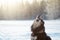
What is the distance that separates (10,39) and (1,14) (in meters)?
0.28

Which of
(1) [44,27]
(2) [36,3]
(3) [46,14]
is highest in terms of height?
(2) [36,3]

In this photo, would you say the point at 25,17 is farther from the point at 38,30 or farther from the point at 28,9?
the point at 38,30

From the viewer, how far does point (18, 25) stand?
1.25 meters

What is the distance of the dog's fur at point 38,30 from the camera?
1220 millimetres


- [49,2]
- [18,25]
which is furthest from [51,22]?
[18,25]

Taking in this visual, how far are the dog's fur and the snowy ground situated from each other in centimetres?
4

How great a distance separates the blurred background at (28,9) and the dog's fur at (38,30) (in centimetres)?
6

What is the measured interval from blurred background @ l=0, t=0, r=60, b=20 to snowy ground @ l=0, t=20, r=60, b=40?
0.05 metres

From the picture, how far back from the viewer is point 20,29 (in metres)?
1.24

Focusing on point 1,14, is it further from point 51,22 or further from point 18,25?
point 51,22

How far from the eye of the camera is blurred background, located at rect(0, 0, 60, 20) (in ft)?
4.07

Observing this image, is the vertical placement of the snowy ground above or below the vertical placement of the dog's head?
below

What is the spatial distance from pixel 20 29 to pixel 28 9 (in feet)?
0.75

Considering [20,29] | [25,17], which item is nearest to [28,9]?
[25,17]
